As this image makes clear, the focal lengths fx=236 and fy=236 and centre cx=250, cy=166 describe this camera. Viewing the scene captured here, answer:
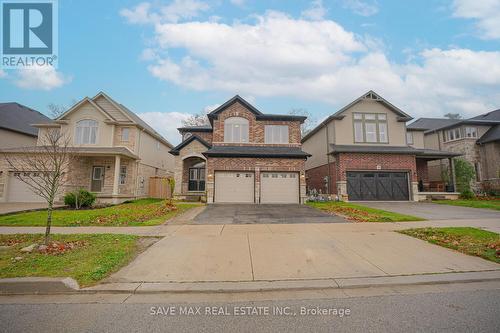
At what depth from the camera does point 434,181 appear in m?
25.6

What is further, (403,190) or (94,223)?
(403,190)

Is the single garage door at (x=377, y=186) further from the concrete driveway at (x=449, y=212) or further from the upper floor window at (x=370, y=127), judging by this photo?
the concrete driveway at (x=449, y=212)

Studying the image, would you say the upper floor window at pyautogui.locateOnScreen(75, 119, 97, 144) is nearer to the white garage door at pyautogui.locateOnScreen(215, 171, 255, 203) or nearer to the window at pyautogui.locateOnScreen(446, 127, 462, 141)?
the white garage door at pyautogui.locateOnScreen(215, 171, 255, 203)

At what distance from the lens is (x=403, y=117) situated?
2155cm

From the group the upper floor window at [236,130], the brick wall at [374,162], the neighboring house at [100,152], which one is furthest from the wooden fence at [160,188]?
the brick wall at [374,162]

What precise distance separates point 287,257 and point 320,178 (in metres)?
18.9

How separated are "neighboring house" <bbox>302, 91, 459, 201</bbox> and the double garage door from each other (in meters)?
4.49

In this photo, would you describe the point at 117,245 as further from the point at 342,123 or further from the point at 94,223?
the point at 342,123

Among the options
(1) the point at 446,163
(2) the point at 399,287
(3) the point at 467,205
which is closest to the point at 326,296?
(2) the point at 399,287

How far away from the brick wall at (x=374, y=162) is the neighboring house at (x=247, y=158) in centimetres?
382

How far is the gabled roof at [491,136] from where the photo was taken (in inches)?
938

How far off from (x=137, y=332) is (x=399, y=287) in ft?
14.6

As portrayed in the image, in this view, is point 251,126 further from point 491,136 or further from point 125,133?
point 491,136

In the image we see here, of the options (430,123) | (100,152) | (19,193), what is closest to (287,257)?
(100,152)
